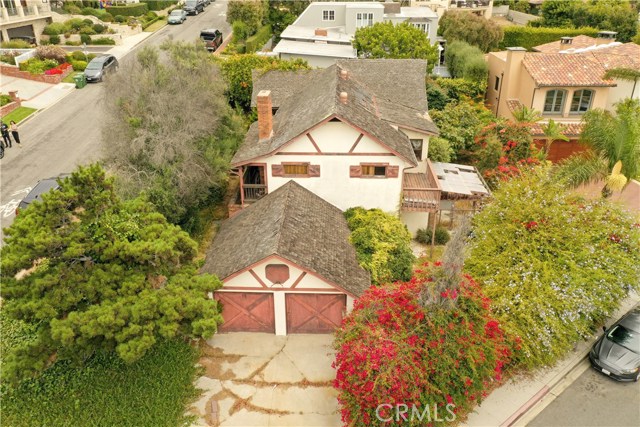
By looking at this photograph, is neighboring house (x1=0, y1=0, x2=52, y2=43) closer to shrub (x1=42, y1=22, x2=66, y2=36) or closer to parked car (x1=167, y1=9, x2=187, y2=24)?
shrub (x1=42, y1=22, x2=66, y2=36)

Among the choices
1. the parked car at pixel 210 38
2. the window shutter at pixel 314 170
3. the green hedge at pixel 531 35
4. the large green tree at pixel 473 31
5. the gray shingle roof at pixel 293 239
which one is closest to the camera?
the gray shingle roof at pixel 293 239

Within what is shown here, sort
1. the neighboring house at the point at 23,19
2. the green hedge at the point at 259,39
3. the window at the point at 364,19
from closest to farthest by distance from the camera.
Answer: the window at the point at 364,19 → the neighboring house at the point at 23,19 → the green hedge at the point at 259,39

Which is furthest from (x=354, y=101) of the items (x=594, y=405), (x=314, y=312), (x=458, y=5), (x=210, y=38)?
(x=458, y=5)

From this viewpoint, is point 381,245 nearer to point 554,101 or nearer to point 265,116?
point 265,116

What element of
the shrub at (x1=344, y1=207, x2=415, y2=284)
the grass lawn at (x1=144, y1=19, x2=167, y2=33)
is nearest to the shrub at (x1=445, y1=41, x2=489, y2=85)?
the shrub at (x1=344, y1=207, x2=415, y2=284)

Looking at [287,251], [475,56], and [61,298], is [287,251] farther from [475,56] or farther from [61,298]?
[475,56]

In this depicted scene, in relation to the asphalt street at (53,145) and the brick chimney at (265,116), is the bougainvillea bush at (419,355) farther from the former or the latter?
the asphalt street at (53,145)
